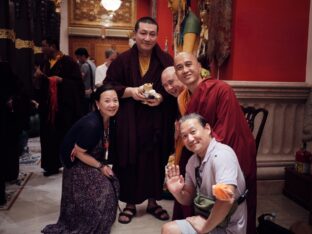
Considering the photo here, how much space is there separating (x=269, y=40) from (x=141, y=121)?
152 centimetres

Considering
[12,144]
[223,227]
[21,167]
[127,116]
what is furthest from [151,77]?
[21,167]

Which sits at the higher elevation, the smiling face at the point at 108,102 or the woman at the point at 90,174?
the smiling face at the point at 108,102

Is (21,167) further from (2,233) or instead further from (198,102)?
(198,102)

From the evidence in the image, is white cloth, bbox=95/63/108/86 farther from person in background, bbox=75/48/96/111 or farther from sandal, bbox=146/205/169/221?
sandal, bbox=146/205/169/221

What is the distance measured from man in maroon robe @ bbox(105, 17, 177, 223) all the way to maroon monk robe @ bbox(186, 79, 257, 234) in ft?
2.66

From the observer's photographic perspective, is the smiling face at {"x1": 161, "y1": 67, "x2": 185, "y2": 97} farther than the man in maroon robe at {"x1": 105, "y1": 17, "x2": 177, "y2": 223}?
No

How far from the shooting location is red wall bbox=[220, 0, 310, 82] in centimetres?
338

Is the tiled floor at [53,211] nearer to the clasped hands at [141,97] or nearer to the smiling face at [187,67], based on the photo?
the clasped hands at [141,97]

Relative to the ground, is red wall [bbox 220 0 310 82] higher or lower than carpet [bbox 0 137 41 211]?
higher

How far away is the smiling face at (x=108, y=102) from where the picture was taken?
8.52ft

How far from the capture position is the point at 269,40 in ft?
11.3

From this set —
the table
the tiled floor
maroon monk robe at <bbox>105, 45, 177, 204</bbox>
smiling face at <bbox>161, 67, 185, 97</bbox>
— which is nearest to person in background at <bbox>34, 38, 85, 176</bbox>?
the tiled floor

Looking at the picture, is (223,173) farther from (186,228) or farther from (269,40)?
(269,40)

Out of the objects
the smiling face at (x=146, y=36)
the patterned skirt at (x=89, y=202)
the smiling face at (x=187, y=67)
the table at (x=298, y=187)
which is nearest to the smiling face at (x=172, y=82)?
the smiling face at (x=146, y=36)
